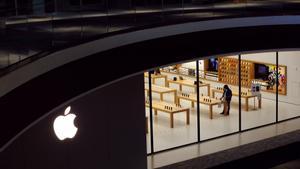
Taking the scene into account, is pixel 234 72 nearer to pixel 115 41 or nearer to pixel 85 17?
pixel 85 17

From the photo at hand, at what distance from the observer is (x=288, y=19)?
13.7 m

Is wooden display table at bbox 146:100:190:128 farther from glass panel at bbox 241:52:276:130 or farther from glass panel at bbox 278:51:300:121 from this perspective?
glass panel at bbox 278:51:300:121

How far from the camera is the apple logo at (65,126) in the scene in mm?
12812

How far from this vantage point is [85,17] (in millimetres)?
11297

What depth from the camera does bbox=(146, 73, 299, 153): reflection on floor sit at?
653 inches

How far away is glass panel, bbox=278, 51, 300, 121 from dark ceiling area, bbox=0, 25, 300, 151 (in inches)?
215

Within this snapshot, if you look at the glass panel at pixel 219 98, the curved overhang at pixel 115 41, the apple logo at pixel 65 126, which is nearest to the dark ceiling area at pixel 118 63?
the curved overhang at pixel 115 41

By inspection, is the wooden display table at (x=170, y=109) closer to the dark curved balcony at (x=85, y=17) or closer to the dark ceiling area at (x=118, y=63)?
the dark ceiling area at (x=118, y=63)

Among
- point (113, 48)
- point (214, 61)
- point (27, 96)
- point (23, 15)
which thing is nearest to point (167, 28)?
point (113, 48)

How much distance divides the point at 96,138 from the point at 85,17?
3.48 meters

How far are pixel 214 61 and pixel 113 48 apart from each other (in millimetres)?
9966

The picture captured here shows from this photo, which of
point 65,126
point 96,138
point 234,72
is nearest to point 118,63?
point 65,126

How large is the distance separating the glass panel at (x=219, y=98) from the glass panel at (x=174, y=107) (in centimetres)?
35

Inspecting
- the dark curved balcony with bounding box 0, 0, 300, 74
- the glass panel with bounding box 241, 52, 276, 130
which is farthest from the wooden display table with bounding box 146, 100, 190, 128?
the dark curved balcony with bounding box 0, 0, 300, 74
